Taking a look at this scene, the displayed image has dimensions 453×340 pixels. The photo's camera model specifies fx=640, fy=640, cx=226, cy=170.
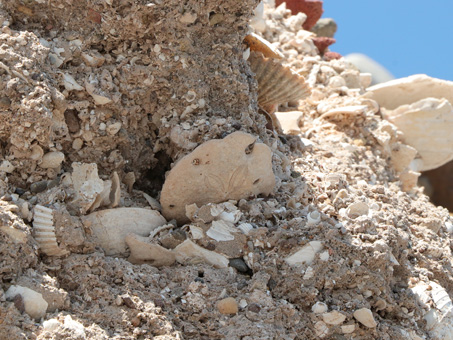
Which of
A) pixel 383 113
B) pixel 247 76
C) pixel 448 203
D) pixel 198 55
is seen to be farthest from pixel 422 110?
pixel 448 203

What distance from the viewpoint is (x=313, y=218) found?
2393 millimetres

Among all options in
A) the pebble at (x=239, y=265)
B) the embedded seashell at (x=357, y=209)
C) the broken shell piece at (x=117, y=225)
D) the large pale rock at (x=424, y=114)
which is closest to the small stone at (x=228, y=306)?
the pebble at (x=239, y=265)

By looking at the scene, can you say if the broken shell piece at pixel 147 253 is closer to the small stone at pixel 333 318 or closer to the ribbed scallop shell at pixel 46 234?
the ribbed scallop shell at pixel 46 234

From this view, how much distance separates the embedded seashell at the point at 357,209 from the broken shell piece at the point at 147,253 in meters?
0.72

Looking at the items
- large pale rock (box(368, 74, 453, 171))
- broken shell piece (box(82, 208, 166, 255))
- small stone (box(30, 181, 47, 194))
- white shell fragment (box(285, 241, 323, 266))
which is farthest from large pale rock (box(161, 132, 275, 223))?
large pale rock (box(368, 74, 453, 171))

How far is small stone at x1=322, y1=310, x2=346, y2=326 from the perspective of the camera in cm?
218

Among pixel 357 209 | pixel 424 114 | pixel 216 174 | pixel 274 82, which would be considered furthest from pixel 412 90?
pixel 216 174

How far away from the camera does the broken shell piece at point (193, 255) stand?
2.28 meters

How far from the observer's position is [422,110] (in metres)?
4.09

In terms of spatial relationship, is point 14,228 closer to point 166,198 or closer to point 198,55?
point 166,198

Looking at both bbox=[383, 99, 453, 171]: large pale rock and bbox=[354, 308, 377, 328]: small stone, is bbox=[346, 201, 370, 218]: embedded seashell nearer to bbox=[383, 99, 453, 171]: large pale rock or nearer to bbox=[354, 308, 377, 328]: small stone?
bbox=[354, 308, 377, 328]: small stone

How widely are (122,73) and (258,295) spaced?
1015mm

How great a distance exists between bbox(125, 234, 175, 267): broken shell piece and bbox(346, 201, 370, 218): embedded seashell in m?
0.72

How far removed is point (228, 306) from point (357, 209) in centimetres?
73
